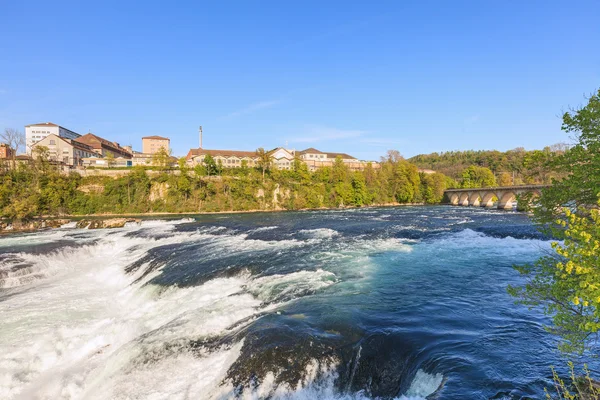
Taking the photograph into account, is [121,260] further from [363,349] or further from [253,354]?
[363,349]

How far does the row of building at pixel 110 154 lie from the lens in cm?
7500

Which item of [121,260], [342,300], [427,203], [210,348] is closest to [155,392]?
[210,348]

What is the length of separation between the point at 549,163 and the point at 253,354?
336 inches

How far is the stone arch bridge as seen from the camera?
2083 inches

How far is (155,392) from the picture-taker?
768 centimetres

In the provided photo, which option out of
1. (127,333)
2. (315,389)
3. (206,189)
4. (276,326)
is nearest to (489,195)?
(206,189)

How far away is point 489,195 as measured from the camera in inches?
2591

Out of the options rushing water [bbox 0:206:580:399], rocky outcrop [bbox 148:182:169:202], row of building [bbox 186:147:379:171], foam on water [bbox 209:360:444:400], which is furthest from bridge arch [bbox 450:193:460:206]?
foam on water [bbox 209:360:444:400]

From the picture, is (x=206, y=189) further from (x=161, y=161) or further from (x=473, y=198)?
(x=473, y=198)

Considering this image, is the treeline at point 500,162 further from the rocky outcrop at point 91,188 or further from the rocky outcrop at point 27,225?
the rocky outcrop at point 91,188

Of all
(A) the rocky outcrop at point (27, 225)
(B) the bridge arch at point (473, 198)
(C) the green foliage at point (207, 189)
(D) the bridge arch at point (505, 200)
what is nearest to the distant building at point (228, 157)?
(C) the green foliage at point (207, 189)

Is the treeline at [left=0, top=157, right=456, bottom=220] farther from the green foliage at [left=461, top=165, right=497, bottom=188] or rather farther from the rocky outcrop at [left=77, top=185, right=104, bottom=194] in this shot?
the green foliage at [left=461, top=165, right=497, bottom=188]

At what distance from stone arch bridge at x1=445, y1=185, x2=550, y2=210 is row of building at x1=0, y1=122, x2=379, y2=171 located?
88.3 ft

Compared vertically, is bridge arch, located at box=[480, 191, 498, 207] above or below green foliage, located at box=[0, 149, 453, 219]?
below
